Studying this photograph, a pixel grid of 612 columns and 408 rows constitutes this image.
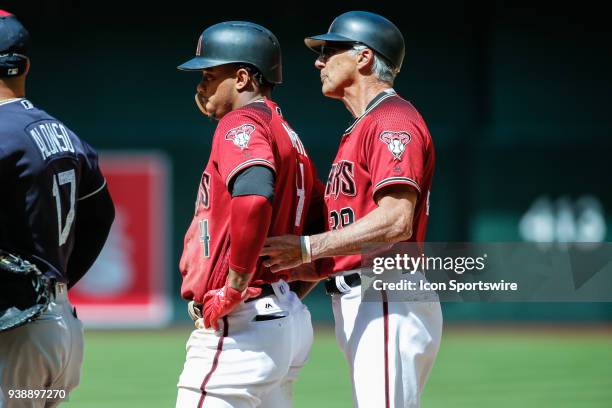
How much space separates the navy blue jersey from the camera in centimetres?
347

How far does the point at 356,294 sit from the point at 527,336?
9162 mm

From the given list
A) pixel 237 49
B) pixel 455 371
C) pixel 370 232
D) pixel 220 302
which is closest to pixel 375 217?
pixel 370 232

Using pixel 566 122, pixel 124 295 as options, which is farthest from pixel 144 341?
pixel 566 122

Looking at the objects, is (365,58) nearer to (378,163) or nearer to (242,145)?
(378,163)

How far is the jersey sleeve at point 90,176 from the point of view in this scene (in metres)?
3.84

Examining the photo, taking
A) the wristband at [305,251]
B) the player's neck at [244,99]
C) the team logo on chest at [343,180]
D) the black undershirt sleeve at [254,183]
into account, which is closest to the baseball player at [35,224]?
the black undershirt sleeve at [254,183]

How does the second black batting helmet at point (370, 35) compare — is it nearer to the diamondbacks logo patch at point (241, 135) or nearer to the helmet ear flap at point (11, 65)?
the diamondbacks logo patch at point (241, 135)

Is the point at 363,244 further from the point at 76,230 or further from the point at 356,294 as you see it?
the point at 76,230

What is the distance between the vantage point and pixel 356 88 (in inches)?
173

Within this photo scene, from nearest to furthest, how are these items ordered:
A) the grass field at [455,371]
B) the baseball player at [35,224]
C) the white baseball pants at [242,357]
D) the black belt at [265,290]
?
the baseball player at [35,224] → the white baseball pants at [242,357] → the black belt at [265,290] → the grass field at [455,371]

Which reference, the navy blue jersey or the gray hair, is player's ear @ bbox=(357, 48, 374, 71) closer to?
the gray hair

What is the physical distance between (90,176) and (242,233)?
610mm

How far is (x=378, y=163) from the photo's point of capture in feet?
13.1

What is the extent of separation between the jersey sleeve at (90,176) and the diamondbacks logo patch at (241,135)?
1.61ft
